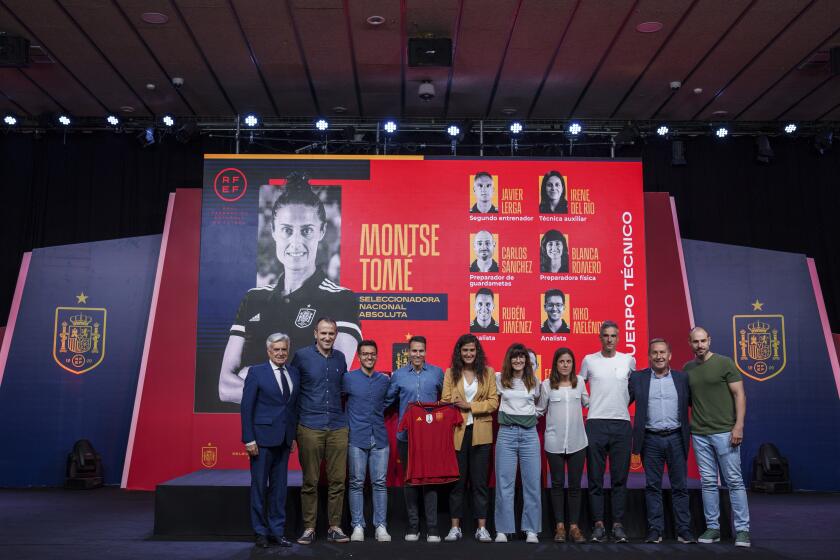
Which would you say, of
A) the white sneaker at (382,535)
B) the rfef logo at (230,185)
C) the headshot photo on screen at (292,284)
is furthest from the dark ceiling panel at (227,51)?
the white sneaker at (382,535)

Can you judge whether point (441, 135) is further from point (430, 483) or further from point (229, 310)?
point (430, 483)

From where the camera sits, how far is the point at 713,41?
799 centimetres

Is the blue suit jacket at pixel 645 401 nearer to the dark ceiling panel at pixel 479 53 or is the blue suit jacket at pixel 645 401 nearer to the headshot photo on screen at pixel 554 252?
the headshot photo on screen at pixel 554 252

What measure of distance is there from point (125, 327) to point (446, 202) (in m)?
4.12

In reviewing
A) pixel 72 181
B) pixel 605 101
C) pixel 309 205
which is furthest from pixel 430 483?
pixel 72 181

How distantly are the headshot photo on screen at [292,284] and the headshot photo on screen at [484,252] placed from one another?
1.41m

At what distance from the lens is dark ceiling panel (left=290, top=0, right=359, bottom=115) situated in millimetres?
7378

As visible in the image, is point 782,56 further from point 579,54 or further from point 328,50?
point 328,50

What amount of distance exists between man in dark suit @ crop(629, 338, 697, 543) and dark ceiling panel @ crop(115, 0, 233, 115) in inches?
216

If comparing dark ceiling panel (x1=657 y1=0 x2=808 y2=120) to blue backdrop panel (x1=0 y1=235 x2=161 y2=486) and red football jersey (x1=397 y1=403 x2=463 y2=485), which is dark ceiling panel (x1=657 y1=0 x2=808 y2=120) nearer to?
red football jersey (x1=397 y1=403 x2=463 y2=485)

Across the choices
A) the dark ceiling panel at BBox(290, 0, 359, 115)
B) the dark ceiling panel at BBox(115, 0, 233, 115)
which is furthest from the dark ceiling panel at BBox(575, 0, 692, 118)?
the dark ceiling panel at BBox(115, 0, 233, 115)

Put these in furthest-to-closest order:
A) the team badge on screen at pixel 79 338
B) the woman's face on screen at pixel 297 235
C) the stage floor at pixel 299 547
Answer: the team badge on screen at pixel 79 338
the woman's face on screen at pixel 297 235
the stage floor at pixel 299 547

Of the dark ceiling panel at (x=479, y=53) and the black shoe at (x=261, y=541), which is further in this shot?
the dark ceiling panel at (x=479, y=53)

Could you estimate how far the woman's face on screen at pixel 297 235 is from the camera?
857 cm
